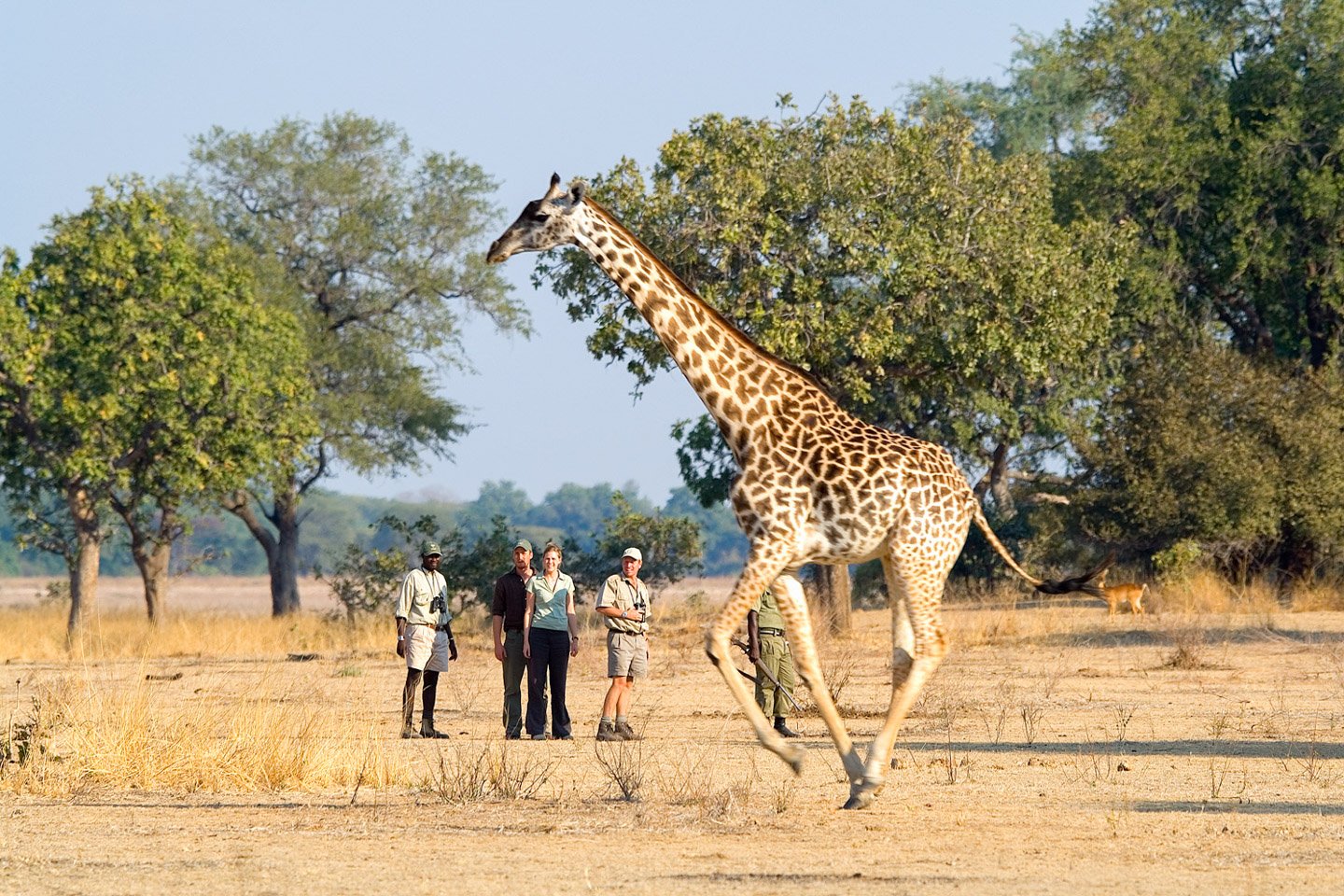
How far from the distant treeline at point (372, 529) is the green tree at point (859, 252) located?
186 ft

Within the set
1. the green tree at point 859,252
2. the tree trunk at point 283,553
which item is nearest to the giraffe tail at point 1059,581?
the green tree at point 859,252

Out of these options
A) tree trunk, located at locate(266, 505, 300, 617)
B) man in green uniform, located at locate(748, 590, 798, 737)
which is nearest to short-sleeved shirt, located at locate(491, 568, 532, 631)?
man in green uniform, located at locate(748, 590, 798, 737)

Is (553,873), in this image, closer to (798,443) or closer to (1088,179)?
(798,443)

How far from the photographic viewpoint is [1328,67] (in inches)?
1326

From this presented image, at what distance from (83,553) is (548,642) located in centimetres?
1822

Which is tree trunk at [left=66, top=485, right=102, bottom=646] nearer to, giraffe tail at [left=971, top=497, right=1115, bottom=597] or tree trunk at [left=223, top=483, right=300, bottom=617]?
tree trunk at [left=223, top=483, right=300, bottom=617]

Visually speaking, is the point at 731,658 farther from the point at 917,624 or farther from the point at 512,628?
the point at 512,628

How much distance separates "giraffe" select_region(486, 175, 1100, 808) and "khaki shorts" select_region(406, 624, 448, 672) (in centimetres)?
568

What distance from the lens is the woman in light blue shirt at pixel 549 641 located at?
1608 cm

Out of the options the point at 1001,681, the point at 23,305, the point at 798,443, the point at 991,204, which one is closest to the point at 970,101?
the point at 991,204

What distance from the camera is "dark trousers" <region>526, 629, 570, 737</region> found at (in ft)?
52.6

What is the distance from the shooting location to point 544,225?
11.7 meters

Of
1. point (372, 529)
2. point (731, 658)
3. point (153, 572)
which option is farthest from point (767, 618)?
point (372, 529)

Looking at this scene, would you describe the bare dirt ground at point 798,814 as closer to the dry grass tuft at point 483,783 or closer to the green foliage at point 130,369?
the dry grass tuft at point 483,783
